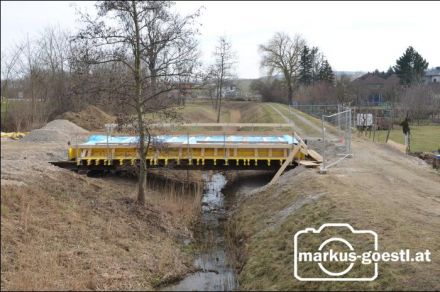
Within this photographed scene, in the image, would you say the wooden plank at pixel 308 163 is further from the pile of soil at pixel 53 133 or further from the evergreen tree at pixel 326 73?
the evergreen tree at pixel 326 73

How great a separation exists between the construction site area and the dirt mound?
30.4 ft

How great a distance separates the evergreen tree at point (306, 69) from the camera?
8881 centimetres

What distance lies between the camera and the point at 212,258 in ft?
41.9

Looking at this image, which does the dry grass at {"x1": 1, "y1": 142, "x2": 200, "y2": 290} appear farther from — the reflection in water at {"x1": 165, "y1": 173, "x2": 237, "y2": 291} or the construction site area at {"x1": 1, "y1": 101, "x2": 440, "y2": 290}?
the reflection in water at {"x1": 165, "y1": 173, "x2": 237, "y2": 291}

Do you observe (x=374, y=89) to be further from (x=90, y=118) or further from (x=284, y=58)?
(x=90, y=118)

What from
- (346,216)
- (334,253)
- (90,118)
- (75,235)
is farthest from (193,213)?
(90,118)

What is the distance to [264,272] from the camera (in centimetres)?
1048

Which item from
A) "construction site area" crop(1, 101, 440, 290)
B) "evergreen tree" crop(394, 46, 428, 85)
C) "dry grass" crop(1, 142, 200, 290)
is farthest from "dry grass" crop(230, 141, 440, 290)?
"evergreen tree" crop(394, 46, 428, 85)

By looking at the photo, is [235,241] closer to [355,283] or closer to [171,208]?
[171,208]

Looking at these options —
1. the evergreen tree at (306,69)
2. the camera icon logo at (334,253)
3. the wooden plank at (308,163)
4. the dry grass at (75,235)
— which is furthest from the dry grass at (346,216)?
the evergreen tree at (306,69)

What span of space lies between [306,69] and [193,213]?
252ft

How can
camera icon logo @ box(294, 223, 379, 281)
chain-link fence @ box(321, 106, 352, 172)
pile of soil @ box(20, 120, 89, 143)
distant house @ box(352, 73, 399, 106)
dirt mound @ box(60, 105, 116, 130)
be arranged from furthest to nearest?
distant house @ box(352, 73, 399, 106) < dirt mound @ box(60, 105, 116, 130) < chain-link fence @ box(321, 106, 352, 172) < pile of soil @ box(20, 120, 89, 143) < camera icon logo @ box(294, 223, 379, 281)

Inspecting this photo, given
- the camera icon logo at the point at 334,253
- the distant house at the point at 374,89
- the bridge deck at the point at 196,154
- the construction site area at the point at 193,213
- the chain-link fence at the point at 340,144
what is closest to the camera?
the camera icon logo at the point at 334,253

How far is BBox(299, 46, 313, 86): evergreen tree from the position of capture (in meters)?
88.8
